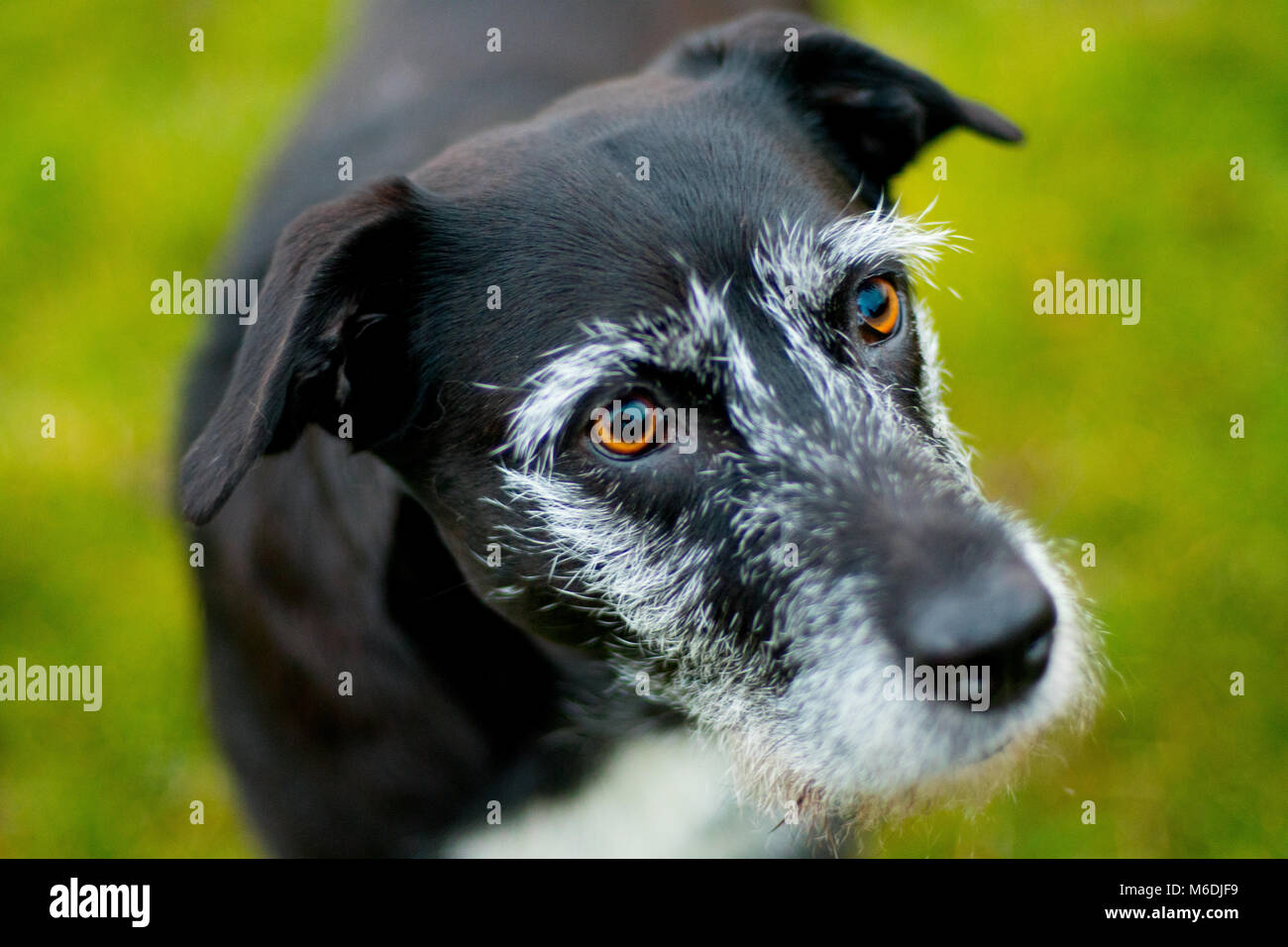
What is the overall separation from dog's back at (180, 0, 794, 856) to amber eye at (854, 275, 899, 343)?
1153 millimetres

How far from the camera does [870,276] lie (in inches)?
113

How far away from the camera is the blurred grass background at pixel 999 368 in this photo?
4.71 m

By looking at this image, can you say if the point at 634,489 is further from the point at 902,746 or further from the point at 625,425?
the point at 902,746

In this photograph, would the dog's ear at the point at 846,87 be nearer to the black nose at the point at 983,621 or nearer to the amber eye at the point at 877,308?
the amber eye at the point at 877,308

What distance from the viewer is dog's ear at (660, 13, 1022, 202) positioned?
10.5 feet

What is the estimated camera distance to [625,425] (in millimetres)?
2674

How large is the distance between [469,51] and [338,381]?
2341mm

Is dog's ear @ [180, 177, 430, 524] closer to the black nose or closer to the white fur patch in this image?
the white fur patch

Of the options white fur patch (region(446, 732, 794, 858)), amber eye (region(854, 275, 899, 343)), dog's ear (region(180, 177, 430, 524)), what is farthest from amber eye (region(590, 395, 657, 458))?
white fur patch (region(446, 732, 794, 858))

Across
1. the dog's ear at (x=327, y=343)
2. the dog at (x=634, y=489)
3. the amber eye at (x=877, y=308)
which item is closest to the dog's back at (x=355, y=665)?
the dog at (x=634, y=489)

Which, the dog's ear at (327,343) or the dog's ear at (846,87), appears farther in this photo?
the dog's ear at (846,87)

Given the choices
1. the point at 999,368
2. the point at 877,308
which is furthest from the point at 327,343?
the point at 999,368

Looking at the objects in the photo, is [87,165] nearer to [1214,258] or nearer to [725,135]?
[725,135]

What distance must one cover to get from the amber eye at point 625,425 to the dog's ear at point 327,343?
507 millimetres
